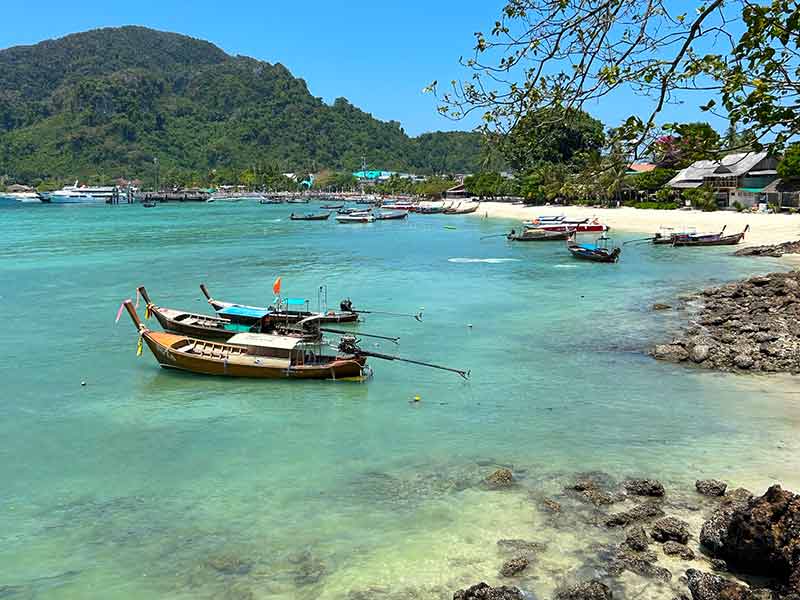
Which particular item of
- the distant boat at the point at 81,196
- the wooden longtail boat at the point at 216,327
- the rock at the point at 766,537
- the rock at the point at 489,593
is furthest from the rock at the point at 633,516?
the distant boat at the point at 81,196

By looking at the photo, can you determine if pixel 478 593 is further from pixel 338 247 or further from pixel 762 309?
pixel 338 247

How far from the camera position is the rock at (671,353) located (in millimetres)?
18625

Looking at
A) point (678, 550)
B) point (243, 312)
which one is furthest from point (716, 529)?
point (243, 312)

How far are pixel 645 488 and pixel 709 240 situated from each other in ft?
130

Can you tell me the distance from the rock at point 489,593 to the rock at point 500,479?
10.7 feet

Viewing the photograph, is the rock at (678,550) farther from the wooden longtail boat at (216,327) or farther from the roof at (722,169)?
the roof at (722,169)

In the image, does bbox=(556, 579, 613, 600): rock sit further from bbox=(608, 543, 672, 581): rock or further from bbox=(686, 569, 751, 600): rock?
bbox=(686, 569, 751, 600): rock

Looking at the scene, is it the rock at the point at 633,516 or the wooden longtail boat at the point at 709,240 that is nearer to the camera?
the rock at the point at 633,516

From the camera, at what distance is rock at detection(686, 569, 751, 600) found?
751cm

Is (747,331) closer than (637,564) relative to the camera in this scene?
No

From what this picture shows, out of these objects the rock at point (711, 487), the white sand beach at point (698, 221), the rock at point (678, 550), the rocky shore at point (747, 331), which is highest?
the white sand beach at point (698, 221)

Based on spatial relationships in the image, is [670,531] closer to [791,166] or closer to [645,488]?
[645,488]

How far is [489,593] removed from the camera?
314 inches

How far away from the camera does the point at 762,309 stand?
23.0 m
